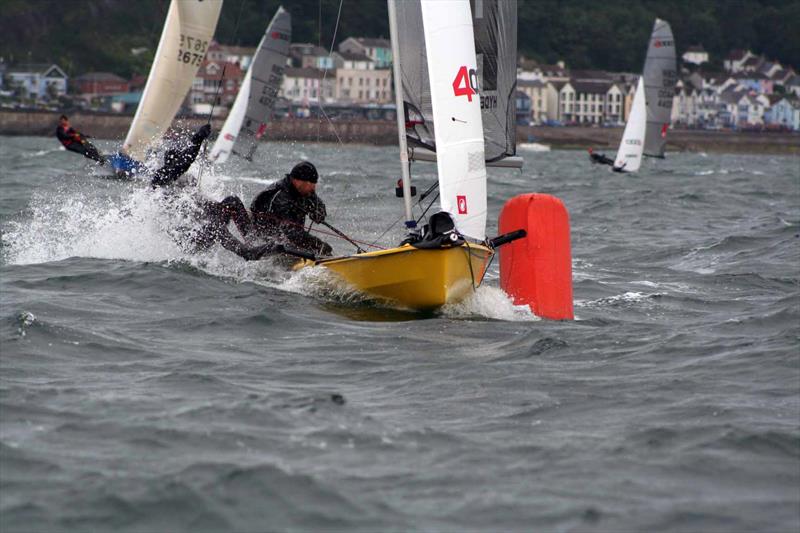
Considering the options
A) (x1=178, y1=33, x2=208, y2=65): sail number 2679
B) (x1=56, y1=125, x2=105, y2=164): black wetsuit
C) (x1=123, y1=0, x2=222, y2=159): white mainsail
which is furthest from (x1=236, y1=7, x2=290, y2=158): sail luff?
(x1=56, y1=125, x2=105, y2=164): black wetsuit

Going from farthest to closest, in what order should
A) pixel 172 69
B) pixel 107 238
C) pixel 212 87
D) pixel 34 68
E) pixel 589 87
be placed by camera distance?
pixel 589 87
pixel 212 87
pixel 34 68
pixel 172 69
pixel 107 238

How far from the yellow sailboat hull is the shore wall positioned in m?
40.8

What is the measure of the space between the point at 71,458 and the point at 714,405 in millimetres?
2932

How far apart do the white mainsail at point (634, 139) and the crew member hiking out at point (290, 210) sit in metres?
27.6

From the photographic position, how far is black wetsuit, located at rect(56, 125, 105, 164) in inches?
707

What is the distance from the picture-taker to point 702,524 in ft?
14.9

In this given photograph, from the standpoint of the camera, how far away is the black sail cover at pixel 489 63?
400 inches

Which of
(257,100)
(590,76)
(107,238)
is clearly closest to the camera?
(107,238)

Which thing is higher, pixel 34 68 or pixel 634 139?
pixel 34 68

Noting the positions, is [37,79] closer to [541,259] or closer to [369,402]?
[541,259]

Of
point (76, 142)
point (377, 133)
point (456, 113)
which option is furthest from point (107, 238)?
point (377, 133)

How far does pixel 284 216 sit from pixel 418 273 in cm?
176

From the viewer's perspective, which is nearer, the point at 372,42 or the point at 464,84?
the point at 464,84

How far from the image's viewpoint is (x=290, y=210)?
10.0 m
